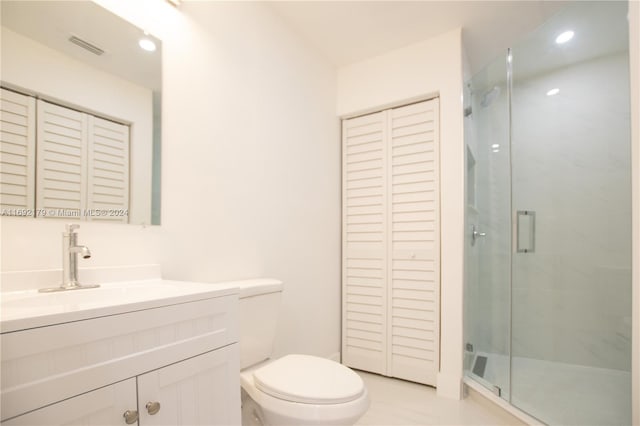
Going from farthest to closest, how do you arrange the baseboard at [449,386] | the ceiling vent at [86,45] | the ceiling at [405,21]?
the baseboard at [449,386] < the ceiling at [405,21] < the ceiling vent at [86,45]

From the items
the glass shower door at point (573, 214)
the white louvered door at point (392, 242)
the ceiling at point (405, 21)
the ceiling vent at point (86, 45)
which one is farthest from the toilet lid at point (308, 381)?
the ceiling at point (405, 21)

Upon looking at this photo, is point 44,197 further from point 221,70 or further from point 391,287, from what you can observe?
point 391,287

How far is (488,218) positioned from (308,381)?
176 cm

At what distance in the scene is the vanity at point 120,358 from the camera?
1.95 ft

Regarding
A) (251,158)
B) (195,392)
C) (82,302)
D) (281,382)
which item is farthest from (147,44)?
(281,382)

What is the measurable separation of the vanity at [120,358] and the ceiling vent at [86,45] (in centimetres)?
82

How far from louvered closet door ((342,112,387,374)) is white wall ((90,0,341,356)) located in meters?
0.09

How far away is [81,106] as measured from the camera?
1.09 m

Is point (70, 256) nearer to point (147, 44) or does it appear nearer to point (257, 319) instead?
point (257, 319)

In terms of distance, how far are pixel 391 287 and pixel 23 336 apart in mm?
2000

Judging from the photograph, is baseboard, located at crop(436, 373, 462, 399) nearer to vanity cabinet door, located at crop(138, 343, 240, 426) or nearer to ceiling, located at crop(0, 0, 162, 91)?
vanity cabinet door, located at crop(138, 343, 240, 426)

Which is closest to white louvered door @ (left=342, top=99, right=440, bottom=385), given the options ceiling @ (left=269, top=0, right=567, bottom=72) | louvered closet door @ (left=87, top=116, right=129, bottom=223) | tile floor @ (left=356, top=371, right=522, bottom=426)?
tile floor @ (left=356, top=371, right=522, bottom=426)

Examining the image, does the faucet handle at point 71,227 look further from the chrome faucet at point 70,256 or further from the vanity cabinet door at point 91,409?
the vanity cabinet door at point 91,409

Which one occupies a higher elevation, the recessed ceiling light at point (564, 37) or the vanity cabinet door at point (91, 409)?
the recessed ceiling light at point (564, 37)
